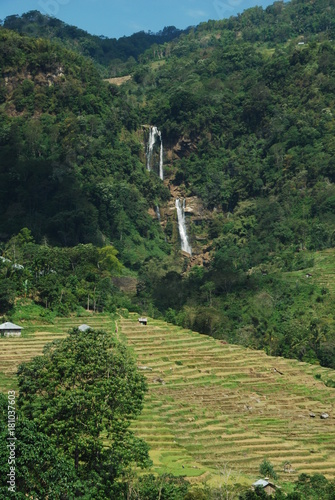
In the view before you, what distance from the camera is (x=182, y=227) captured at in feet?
338

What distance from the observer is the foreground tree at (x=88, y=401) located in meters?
26.6

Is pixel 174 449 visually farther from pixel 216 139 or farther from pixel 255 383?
pixel 216 139

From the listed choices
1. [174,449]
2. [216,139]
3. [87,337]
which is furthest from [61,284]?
[216,139]

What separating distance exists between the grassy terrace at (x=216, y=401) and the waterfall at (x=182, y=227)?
41.3m

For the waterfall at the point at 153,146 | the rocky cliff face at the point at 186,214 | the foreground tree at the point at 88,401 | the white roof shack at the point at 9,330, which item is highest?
the waterfall at the point at 153,146

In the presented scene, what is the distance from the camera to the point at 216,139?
4365 inches

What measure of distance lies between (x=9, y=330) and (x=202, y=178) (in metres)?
58.3

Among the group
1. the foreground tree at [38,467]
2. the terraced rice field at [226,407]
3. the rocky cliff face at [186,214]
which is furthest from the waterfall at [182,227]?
the foreground tree at [38,467]

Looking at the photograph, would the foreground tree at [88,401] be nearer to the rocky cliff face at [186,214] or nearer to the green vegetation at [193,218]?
the green vegetation at [193,218]

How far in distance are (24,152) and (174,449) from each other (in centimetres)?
5852

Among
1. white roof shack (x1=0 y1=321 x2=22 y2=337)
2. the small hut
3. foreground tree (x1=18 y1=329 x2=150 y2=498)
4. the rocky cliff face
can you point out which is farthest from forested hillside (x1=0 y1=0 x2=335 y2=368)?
foreground tree (x1=18 y1=329 x2=150 y2=498)

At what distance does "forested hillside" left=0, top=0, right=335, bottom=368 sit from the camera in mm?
74375

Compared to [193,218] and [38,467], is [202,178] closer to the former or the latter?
[193,218]

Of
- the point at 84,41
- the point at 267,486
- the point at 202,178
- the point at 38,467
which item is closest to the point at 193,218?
the point at 202,178
